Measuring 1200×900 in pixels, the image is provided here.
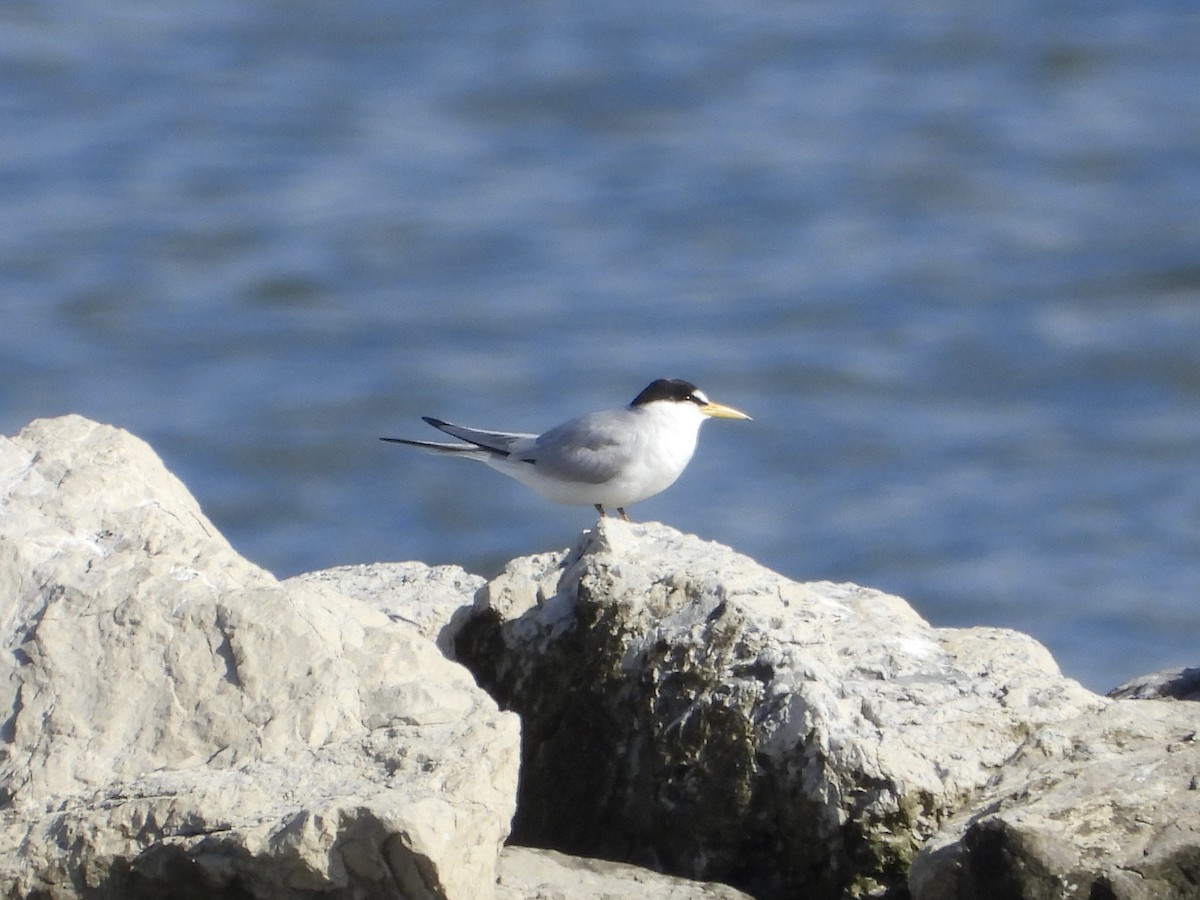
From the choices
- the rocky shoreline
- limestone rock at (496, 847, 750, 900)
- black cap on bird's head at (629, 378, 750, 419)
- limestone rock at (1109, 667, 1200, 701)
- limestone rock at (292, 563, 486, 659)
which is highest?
black cap on bird's head at (629, 378, 750, 419)

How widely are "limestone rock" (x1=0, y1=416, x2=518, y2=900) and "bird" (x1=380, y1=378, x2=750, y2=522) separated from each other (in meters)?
2.84

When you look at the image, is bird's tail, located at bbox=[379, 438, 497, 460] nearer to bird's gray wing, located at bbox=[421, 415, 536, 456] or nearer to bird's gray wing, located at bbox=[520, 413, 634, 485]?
bird's gray wing, located at bbox=[421, 415, 536, 456]

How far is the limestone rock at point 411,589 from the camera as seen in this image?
A: 17.8 ft

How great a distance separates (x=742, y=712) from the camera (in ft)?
13.8

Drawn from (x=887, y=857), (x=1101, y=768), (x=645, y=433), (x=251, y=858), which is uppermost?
(x=645, y=433)

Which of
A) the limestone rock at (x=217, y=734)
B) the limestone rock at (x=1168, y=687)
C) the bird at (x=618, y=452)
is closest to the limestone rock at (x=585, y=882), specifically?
the limestone rock at (x=217, y=734)

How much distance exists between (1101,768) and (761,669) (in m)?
0.76

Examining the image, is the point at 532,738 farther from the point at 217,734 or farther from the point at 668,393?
Result: the point at 668,393

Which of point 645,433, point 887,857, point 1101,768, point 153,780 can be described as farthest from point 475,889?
point 645,433

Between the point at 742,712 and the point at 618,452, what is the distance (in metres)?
2.90

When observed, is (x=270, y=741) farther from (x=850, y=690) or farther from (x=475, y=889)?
(x=850, y=690)

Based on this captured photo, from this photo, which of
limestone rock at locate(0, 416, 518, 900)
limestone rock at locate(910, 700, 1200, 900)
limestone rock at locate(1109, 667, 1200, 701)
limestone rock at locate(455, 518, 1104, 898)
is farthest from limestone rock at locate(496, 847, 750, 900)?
limestone rock at locate(1109, 667, 1200, 701)

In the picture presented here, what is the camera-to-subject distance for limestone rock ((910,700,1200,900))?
11.6 feet

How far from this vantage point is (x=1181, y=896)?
3523 millimetres
